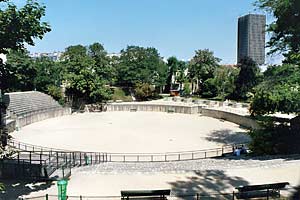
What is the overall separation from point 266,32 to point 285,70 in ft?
14.1

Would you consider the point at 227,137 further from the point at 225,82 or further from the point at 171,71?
the point at 171,71

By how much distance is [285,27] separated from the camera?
2214 cm

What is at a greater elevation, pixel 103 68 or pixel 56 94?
pixel 103 68

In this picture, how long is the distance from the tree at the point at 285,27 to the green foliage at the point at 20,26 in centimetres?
1464

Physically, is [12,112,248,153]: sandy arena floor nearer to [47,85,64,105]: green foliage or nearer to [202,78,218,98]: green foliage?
[47,85,64,105]: green foliage

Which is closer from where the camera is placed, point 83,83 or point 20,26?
point 20,26

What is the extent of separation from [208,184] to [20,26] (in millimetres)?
10105

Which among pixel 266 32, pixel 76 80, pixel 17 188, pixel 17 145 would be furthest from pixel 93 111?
pixel 17 188

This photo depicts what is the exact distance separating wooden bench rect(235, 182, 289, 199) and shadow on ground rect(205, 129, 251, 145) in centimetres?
1796

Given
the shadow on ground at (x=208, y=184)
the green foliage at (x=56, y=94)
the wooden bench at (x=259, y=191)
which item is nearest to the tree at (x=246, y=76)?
the green foliage at (x=56, y=94)

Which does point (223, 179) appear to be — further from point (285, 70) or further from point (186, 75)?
point (186, 75)

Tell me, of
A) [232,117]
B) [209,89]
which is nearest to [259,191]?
[232,117]

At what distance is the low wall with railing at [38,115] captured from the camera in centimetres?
4066

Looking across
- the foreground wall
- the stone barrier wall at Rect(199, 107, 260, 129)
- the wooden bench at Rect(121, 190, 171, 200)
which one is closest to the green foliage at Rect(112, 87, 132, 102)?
the foreground wall
